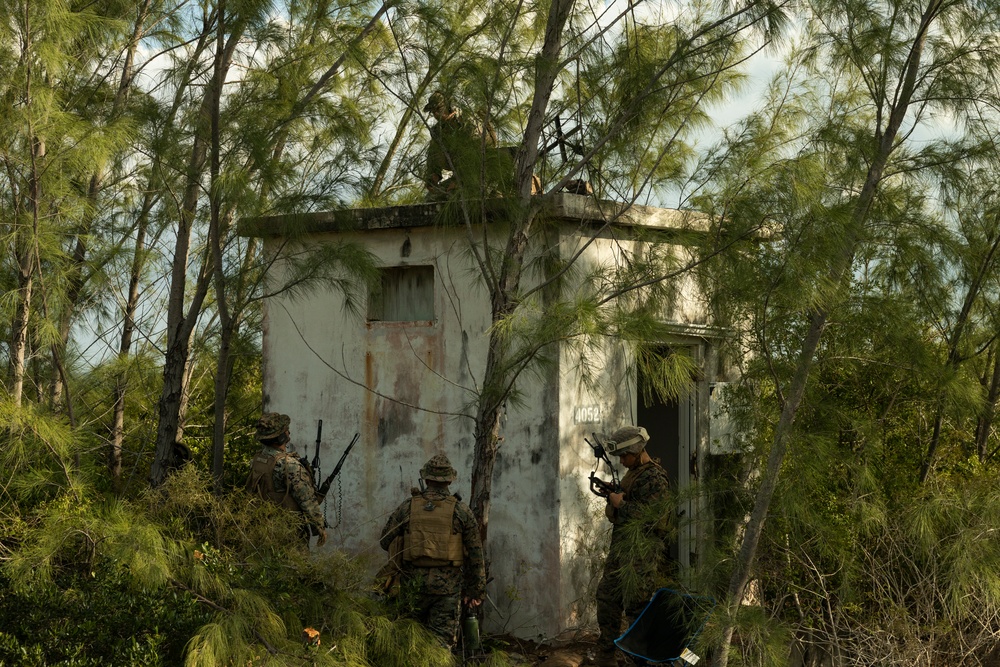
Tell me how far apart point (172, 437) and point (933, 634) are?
17.3 feet

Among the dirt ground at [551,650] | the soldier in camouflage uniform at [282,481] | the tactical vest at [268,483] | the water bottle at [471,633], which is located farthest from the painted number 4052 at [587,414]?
the tactical vest at [268,483]

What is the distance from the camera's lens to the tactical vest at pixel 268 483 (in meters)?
7.56

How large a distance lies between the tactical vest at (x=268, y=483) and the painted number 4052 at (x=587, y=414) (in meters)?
2.02

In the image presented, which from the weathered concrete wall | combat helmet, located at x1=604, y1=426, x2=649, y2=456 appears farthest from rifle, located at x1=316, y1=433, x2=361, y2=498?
combat helmet, located at x1=604, y1=426, x2=649, y2=456

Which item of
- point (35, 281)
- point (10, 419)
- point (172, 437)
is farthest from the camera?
point (172, 437)

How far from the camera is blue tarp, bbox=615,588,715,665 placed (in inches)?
261

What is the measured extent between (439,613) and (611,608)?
1117 mm

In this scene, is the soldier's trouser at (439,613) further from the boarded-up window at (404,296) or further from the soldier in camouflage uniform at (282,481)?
the boarded-up window at (404,296)

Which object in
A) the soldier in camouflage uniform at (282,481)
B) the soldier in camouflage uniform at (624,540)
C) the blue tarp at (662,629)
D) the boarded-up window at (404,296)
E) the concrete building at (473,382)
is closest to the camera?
the blue tarp at (662,629)

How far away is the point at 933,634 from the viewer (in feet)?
21.7

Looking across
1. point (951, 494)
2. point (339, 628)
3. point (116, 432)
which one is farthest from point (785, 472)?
point (116, 432)

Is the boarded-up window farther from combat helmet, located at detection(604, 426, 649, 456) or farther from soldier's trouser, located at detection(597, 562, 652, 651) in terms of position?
soldier's trouser, located at detection(597, 562, 652, 651)

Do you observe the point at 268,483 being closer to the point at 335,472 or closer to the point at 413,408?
the point at 335,472

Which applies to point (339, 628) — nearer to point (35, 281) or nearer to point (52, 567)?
point (52, 567)
